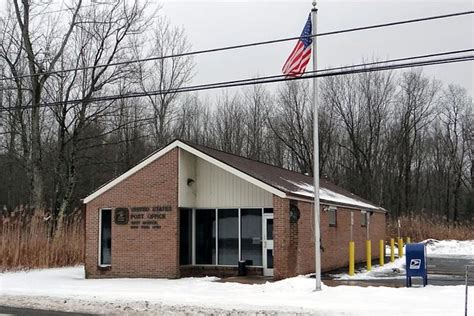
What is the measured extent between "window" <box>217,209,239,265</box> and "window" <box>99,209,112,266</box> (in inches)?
163

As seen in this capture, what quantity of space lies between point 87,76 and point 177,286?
23870 millimetres

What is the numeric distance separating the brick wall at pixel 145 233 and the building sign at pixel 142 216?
4.6 inches

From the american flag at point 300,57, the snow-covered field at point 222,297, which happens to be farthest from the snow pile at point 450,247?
the american flag at point 300,57

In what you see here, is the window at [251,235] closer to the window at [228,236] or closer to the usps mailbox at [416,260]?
the window at [228,236]

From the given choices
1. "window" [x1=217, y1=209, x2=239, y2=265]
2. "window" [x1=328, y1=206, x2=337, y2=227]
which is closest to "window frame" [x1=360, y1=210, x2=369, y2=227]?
"window" [x1=328, y1=206, x2=337, y2=227]

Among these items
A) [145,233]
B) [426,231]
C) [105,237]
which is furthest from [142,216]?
[426,231]

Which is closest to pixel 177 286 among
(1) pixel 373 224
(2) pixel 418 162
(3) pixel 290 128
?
(1) pixel 373 224

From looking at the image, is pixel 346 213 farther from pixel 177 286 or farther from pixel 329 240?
pixel 177 286

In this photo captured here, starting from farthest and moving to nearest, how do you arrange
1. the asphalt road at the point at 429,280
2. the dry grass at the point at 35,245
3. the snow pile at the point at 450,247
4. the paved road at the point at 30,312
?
the snow pile at the point at 450,247 < the dry grass at the point at 35,245 < the asphalt road at the point at 429,280 < the paved road at the point at 30,312

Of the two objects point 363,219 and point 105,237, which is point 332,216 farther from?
point 105,237

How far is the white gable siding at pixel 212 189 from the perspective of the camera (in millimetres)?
21281

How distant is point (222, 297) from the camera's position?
52.1 ft

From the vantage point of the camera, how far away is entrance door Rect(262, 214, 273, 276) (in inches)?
826

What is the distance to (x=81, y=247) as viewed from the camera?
90.7 ft
